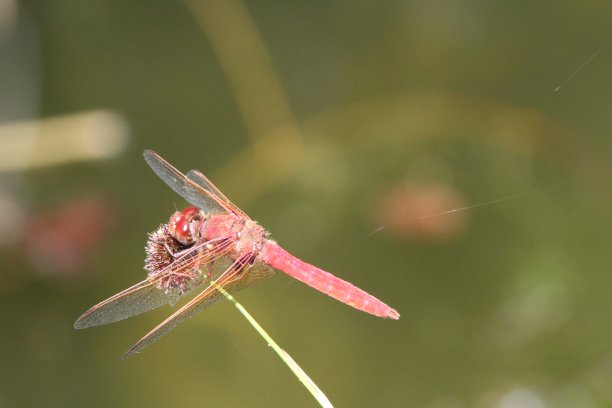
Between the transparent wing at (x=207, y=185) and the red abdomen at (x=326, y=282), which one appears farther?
the transparent wing at (x=207, y=185)

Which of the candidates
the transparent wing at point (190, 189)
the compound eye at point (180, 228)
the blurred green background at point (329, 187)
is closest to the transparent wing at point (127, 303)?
the compound eye at point (180, 228)

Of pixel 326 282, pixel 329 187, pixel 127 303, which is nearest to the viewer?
pixel 127 303

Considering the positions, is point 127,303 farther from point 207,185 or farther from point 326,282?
point 326,282

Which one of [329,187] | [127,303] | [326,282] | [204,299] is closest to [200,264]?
[204,299]

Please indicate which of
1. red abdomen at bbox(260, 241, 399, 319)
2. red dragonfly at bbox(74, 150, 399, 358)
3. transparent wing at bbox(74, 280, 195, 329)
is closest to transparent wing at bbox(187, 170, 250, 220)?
red dragonfly at bbox(74, 150, 399, 358)

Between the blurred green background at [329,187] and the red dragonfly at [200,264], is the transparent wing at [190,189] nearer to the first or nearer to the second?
the red dragonfly at [200,264]

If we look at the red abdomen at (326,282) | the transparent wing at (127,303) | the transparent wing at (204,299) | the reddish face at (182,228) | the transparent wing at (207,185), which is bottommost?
the red abdomen at (326,282)

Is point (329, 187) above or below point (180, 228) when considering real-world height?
above
